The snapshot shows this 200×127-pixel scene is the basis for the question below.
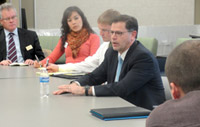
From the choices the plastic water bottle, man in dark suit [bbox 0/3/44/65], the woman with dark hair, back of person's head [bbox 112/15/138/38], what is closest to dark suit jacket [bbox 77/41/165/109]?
→ back of person's head [bbox 112/15/138/38]

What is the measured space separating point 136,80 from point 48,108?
0.76 m

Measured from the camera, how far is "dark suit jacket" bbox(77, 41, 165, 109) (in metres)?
2.38

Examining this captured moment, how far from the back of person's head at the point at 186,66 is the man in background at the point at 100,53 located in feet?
7.22

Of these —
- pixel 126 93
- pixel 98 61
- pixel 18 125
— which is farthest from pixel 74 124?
pixel 98 61

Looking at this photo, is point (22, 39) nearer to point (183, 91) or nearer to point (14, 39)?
point (14, 39)

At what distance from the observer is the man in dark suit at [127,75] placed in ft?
7.72

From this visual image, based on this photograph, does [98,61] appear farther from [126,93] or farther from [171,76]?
[171,76]

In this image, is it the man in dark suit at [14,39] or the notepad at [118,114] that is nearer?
the notepad at [118,114]

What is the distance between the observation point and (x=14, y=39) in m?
4.74

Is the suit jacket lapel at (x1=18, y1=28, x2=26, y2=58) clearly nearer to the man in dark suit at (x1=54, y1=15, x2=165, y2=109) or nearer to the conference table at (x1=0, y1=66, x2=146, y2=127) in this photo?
the conference table at (x1=0, y1=66, x2=146, y2=127)

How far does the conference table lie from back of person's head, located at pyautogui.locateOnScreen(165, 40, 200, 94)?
1.53ft

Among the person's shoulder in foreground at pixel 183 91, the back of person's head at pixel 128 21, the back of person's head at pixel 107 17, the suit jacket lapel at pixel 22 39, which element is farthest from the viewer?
the suit jacket lapel at pixel 22 39

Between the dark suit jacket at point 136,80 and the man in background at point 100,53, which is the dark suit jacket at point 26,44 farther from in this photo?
the dark suit jacket at point 136,80

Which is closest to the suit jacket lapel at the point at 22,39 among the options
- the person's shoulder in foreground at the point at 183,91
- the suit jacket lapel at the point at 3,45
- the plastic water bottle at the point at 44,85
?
the suit jacket lapel at the point at 3,45
